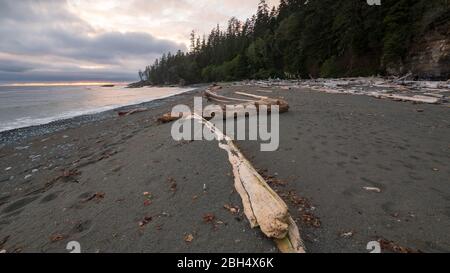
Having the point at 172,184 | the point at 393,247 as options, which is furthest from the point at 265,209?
the point at 172,184

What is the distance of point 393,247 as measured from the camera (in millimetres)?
2586

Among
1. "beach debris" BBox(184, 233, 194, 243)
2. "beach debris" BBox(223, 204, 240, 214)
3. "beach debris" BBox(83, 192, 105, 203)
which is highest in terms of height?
"beach debris" BBox(223, 204, 240, 214)

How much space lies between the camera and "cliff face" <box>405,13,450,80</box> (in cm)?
2019

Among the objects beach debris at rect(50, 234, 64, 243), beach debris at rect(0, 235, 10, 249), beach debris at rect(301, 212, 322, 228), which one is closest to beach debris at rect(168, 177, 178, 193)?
beach debris at rect(50, 234, 64, 243)

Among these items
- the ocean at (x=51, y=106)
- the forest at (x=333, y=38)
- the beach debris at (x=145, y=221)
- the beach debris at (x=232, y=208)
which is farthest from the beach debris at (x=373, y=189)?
the forest at (x=333, y=38)

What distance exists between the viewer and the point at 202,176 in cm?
418

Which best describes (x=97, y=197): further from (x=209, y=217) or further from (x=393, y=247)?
(x=393, y=247)

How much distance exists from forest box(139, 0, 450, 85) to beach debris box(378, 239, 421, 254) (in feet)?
87.6

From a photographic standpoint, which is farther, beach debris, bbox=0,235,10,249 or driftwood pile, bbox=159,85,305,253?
beach debris, bbox=0,235,10,249

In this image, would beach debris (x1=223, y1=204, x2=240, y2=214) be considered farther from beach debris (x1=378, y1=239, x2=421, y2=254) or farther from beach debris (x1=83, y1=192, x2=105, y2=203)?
beach debris (x1=83, y1=192, x2=105, y2=203)

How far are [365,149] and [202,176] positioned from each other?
3366 mm

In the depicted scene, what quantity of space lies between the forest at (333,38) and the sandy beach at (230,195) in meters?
23.1
